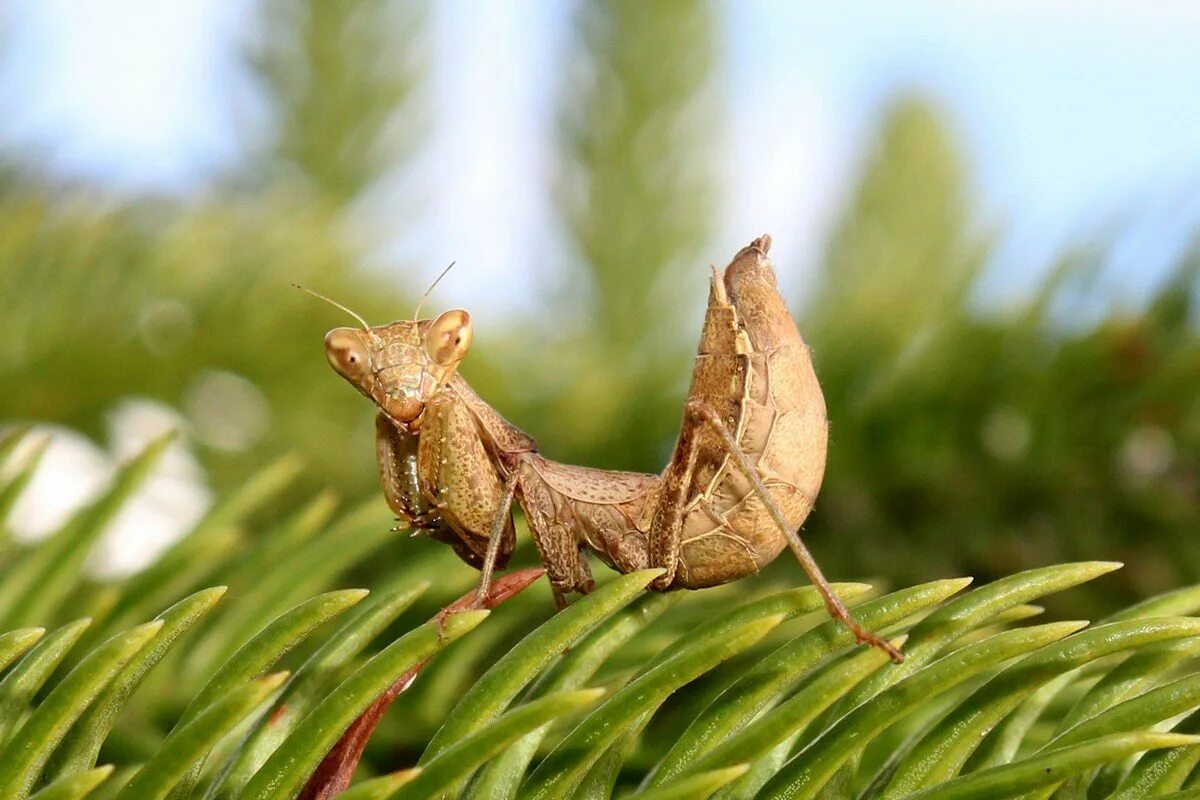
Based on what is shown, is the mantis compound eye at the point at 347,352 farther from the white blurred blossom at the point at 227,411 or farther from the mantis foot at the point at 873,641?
the mantis foot at the point at 873,641

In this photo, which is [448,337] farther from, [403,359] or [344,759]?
[344,759]

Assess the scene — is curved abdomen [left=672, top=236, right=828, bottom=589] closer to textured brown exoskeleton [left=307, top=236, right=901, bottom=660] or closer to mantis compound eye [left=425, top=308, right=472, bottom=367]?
textured brown exoskeleton [left=307, top=236, right=901, bottom=660]

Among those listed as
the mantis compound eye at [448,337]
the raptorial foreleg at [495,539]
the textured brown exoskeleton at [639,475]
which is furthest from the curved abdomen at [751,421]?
the mantis compound eye at [448,337]

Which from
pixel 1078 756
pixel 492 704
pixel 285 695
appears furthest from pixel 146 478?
pixel 1078 756

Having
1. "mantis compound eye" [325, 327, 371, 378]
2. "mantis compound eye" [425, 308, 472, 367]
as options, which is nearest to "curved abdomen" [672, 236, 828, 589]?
"mantis compound eye" [425, 308, 472, 367]

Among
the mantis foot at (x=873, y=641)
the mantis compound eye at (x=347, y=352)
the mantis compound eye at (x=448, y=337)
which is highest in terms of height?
the mantis compound eye at (x=347, y=352)

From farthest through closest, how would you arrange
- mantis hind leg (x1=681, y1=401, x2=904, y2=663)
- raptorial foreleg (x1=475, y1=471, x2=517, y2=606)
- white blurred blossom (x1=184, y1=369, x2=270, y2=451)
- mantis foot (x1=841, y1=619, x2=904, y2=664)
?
white blurred blossom (x1=184, y1=369, x2=270, y2=451) < raptorial foreleg (x1=475, y1=471, x2=517, y2=606) < mantis hind leg (x1=681, y1=401, x2=904, y2=663) < mantis foot (x1=841, y1=619, x2=904, y2=664)

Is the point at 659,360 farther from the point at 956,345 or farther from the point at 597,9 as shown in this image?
the point at 597,9
